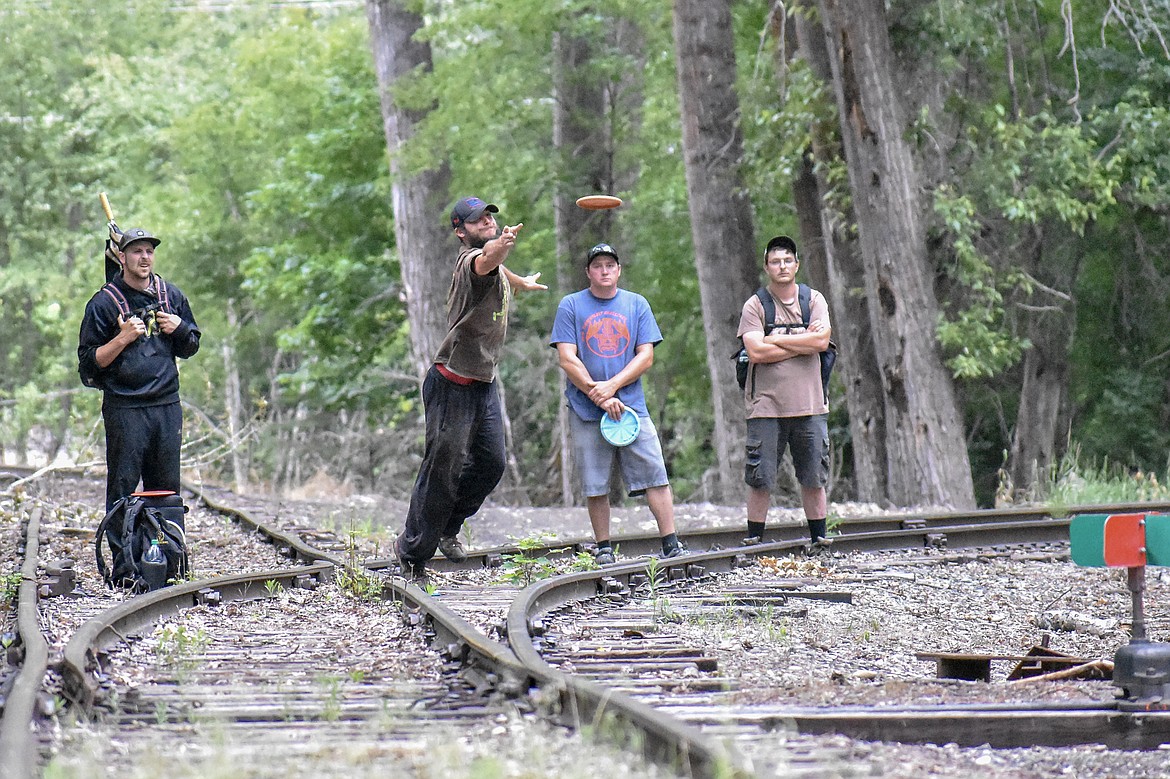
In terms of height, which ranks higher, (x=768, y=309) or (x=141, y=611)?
(x=768, y=309)

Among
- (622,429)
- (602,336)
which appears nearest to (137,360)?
(602,336)

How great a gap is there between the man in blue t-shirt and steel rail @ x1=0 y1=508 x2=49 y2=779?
128 inches

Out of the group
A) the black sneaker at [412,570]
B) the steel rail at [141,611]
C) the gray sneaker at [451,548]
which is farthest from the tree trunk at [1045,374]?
the steel rail at [141,611]

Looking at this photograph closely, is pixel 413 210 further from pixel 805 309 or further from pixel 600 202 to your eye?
pixel 600 202

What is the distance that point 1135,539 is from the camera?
499cm

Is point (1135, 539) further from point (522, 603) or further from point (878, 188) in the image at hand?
point (878, 188)

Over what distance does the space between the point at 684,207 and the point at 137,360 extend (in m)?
16.9

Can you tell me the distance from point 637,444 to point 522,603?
254cm

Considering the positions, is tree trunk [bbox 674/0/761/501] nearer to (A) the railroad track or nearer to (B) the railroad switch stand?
(A) the railroad track

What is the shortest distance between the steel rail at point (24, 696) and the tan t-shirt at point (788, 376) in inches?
183

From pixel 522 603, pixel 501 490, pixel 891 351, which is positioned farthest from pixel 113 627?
pixel 501 490

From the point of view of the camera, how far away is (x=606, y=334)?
8.82m

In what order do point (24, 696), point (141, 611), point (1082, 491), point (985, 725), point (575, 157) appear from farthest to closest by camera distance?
1. point (575, 157)
2. point (1082, 491)
3. point (141, 611)
4. point (985, 725)
5. point (24, 696)

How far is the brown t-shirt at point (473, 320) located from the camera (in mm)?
7621
